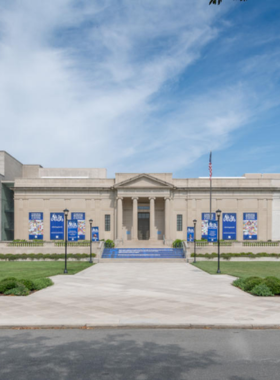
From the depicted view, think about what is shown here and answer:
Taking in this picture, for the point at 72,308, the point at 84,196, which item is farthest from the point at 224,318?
the point at 84,196

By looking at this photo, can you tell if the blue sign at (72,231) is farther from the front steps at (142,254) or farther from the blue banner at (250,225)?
the blue banner at (250,225)

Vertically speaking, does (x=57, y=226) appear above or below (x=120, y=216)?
below

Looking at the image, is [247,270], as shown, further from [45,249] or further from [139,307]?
[45,249]

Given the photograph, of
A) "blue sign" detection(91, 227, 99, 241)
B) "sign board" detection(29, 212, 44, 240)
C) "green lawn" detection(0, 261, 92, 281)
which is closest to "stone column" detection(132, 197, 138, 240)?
"blue sign" detection(91, 227, 99, 241)

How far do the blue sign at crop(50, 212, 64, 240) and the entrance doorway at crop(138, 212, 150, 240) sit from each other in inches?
580

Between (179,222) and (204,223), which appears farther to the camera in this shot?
(179,222)

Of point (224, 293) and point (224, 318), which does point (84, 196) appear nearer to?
point (224, 293)

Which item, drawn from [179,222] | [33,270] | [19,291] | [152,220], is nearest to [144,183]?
[152,220]

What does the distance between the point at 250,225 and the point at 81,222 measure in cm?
3098

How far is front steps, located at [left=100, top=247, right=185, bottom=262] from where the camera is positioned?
45.2 m

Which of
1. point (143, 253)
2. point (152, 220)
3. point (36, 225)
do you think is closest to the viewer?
point (143, 253)

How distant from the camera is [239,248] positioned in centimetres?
4909

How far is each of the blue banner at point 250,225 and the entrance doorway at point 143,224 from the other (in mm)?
17987

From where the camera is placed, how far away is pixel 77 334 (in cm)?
1065
